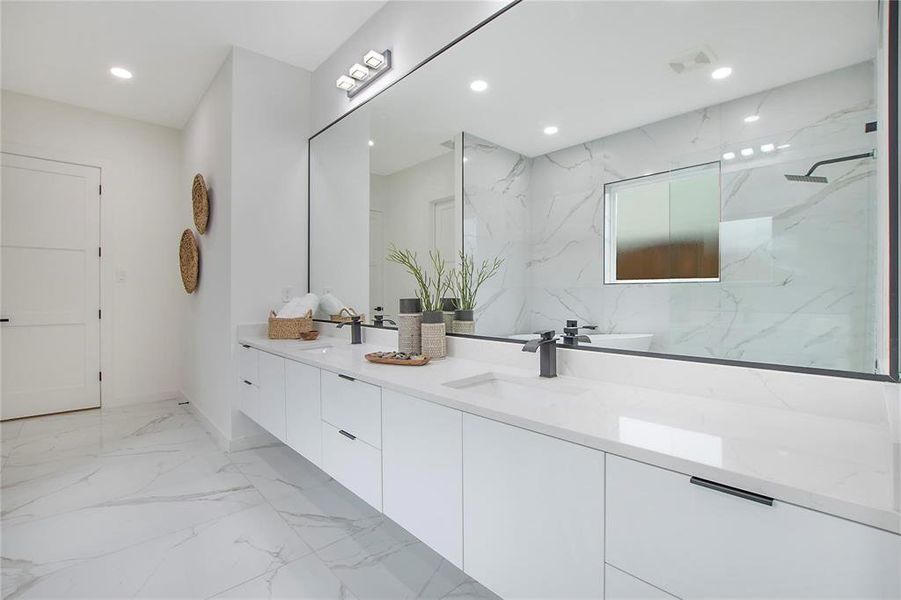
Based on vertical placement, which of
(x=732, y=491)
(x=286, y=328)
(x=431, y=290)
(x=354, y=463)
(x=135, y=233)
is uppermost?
(x=135, y=233)

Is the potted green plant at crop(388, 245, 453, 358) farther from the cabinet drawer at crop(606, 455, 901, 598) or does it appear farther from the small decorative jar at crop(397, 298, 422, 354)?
the cabinet drawer at crop(606, 455, 901, 598)

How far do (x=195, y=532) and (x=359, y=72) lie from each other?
2535mm

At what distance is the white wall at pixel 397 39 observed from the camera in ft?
6.13

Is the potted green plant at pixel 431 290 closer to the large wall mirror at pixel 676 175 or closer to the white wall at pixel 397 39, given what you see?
the large wall mirror at pixel 676 175

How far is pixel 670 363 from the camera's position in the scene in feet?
3.95

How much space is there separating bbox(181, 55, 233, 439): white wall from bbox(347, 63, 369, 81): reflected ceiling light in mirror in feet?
3.10

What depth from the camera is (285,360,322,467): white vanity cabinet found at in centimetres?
183

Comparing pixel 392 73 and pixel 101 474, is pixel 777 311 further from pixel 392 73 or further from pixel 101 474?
pixel 101 474

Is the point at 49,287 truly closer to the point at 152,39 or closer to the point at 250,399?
the point at 152,39

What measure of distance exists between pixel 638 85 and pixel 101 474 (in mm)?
3317

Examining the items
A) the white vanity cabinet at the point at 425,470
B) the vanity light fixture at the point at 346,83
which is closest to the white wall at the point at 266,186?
the vanity light fixture at the point at 346,83

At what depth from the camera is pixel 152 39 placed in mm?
2662

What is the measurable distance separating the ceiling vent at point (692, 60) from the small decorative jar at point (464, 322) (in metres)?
1.16

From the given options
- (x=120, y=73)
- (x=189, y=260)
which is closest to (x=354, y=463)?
(x=189, y=260)
